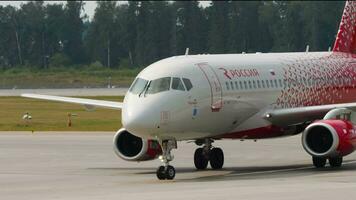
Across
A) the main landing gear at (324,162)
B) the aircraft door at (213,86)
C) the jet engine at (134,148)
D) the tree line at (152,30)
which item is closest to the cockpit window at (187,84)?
the aircraft door at (213,86)

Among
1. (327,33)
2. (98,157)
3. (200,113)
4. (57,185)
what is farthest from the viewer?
(327,33)

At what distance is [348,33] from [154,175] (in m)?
12.6

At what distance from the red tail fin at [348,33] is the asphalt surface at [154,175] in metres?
4.10

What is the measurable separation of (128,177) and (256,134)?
501 cm

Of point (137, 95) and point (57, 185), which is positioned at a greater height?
point (137, 95)

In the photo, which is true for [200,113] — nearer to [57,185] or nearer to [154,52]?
[57,185]

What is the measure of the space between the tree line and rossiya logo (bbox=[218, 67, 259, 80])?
78137mm

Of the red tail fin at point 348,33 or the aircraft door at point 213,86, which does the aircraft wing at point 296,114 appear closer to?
the aircraft door at point 213,86

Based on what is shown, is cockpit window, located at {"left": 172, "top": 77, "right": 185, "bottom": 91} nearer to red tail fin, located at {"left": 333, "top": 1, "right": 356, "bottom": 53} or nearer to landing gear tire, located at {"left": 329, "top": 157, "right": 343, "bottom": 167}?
landing gear tire, located at {"left": 329, "top": 157, "right": 343, "bottom": 167}

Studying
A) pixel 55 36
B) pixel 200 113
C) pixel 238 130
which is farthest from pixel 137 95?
pixel 55 36

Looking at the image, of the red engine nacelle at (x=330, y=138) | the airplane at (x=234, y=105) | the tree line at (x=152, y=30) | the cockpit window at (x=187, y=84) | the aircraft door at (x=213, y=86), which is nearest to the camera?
the airplane at (x=234, y=105)

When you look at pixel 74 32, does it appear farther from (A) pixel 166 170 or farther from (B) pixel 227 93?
(A) pixel 166 170

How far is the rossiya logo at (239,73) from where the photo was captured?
38250 millimetres

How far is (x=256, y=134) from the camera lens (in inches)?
1544
